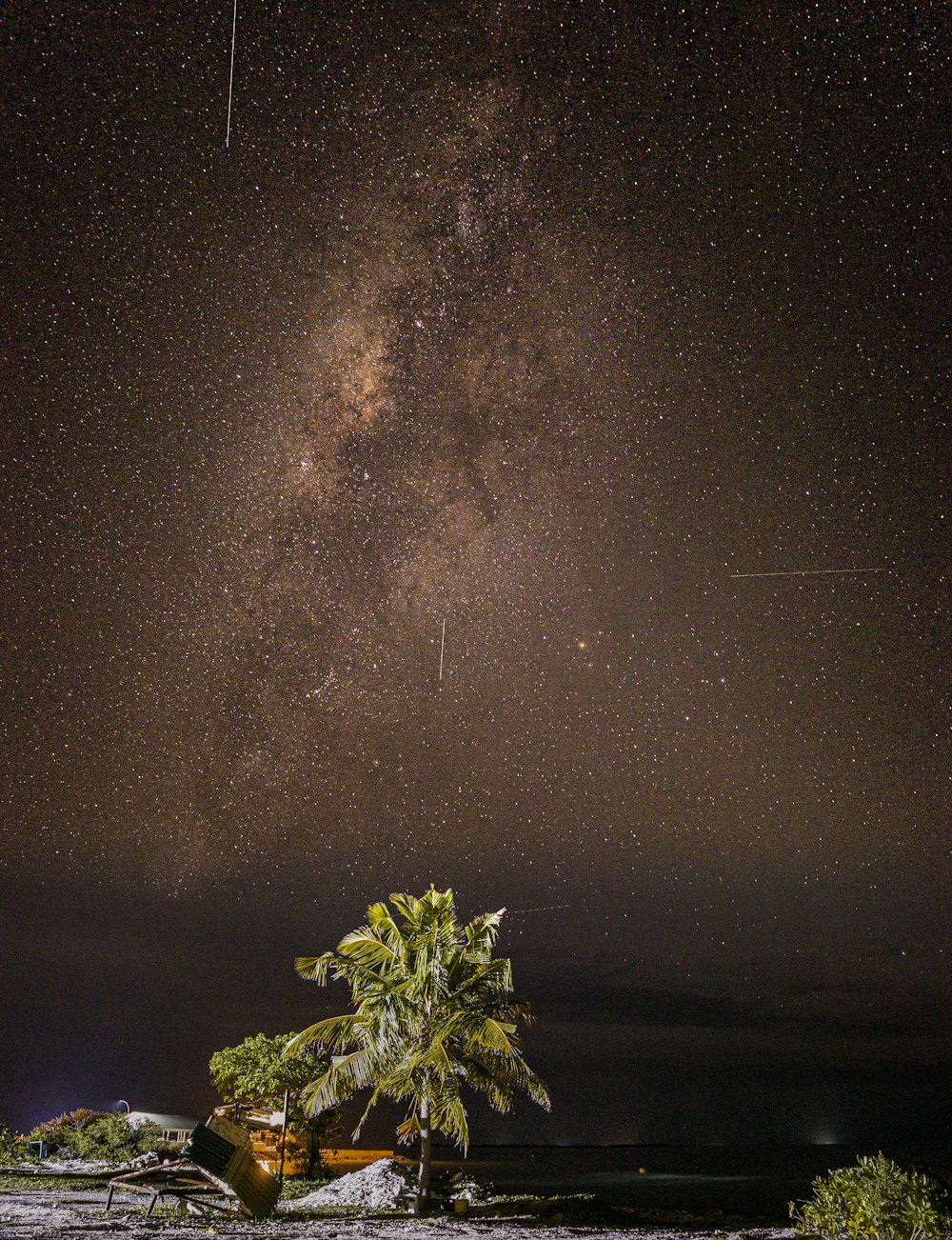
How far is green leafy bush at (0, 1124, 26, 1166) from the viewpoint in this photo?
30.4 metres

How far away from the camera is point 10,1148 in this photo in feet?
102

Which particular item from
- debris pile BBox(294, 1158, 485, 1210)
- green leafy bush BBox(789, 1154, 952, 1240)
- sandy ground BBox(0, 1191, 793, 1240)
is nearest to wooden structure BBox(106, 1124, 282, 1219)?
sandy ground BBox(0, 1191, 793, 1240)

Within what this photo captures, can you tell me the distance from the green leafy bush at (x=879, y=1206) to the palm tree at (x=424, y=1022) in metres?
4.96

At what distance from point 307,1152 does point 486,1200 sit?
5.72 m

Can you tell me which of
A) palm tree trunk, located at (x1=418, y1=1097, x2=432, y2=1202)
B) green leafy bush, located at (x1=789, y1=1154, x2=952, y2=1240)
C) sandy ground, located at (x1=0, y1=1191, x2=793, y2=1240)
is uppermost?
palm tree trunk, located at (x1=418, y1=1097, x2=432, y2=1202)

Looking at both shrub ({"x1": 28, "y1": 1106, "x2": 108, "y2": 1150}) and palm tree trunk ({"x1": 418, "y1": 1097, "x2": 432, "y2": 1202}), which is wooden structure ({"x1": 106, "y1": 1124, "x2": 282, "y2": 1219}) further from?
shrub ({"x1": 28, "y1": 1106, "x2": 108, "y2": 1150})

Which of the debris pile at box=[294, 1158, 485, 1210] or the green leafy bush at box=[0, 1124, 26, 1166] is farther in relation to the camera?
the green leafy bush at box=[0, 1124, 26, 1166]

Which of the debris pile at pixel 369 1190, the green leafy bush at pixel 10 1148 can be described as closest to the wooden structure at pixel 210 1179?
the debris pile at pixel 369 1190

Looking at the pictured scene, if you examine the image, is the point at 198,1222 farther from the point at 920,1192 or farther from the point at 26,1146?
the point at 26,1146

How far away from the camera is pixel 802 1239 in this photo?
15.8 meters

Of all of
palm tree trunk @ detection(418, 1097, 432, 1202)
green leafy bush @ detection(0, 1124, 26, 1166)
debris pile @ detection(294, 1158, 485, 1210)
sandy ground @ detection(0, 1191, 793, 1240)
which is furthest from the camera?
green leafy bush @ detection(0, 1124, 26, 1166)

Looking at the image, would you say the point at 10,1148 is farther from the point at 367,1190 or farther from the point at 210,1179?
the point at 210,1179

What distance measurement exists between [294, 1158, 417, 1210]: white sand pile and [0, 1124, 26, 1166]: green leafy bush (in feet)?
45.8

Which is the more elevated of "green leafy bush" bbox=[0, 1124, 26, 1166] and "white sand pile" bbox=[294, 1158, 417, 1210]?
"green leafy bush" bbox=[0, 1124, 26, 1166]
